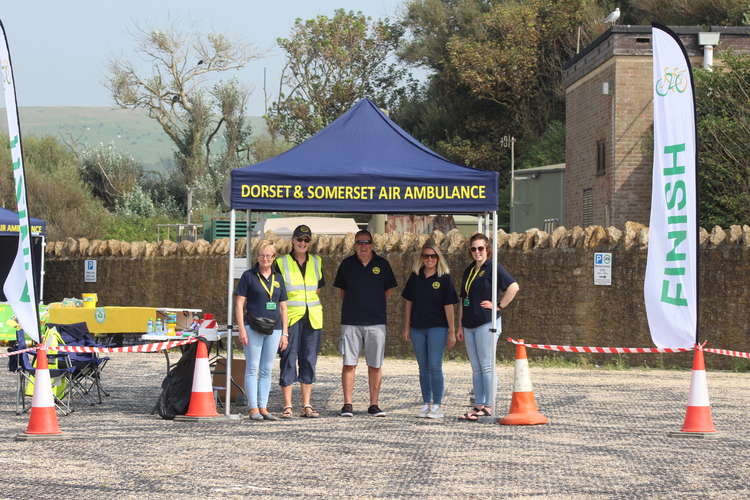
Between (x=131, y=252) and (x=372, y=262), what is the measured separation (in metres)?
11.5

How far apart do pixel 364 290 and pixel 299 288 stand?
67 cm

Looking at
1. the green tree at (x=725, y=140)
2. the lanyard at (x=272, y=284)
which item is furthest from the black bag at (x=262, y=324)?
the green tree at (x=725, y=140)

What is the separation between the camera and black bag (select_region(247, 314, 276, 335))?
11.6m

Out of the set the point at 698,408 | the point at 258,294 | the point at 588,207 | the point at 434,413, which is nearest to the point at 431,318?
the point at 434,413

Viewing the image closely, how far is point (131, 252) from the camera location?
2264 centimetres

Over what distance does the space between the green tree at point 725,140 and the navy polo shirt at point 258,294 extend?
54.5 ft

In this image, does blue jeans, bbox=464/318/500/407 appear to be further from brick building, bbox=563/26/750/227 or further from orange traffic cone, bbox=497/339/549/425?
brick building, bbox=563/26/750/227

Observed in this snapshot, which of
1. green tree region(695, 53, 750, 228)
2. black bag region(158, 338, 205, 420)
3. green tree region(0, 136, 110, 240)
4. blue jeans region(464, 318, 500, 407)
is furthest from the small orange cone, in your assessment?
green tree region(0, 136, 110, 240)

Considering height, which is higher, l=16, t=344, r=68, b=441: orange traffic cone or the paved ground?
l=16, t=344, r=68, b=441: orange traffic cone

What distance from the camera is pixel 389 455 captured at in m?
9.50

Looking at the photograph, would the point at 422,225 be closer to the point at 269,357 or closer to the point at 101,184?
the point at 269,357

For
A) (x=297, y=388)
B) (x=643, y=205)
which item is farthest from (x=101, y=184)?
(x=297, y=388)

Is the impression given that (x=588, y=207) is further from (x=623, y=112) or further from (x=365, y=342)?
(x=365, y=342)

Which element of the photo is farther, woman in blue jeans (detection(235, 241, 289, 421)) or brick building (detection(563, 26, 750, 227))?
brick building (detection(563, 26, 750, 227))
